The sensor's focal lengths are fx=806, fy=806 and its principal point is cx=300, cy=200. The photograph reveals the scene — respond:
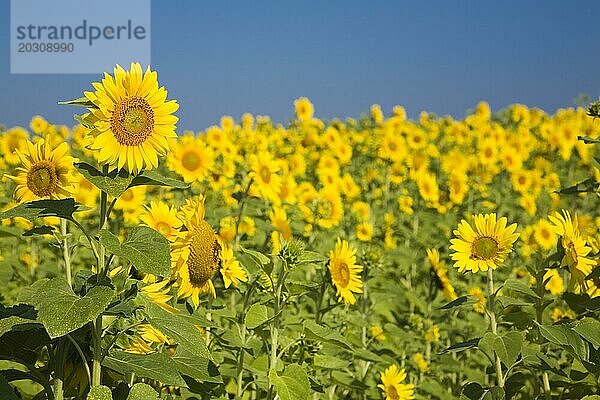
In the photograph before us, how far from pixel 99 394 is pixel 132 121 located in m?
0.67

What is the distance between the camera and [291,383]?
2.26 metres

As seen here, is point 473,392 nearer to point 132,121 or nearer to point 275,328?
point 275,328

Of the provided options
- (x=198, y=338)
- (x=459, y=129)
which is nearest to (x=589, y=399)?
(x=198, y=338)

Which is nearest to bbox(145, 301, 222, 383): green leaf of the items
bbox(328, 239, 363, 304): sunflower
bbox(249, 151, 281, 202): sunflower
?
bbox(328, 239, 363, 304): sunflower

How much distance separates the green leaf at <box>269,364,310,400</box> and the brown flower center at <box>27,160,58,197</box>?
32.3 inches

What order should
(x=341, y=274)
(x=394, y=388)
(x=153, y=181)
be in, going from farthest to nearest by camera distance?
(x=394, y=388), (x=341, y=274), (x=153, y=181)

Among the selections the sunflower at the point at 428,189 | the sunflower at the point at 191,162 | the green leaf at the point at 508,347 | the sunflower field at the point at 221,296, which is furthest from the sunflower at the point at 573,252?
the sunflower at the point at 428,189

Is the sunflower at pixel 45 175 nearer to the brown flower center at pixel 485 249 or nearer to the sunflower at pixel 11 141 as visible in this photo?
the brown flower center at pixel 485 249

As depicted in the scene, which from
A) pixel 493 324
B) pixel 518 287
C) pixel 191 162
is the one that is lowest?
pixel 493 324

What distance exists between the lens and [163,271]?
1.74m

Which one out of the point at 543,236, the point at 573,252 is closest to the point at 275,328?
the point at 573,252

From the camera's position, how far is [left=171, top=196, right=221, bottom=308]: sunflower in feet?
7.61

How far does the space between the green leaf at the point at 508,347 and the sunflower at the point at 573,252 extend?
0.40m

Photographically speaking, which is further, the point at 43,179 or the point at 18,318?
the point at 43,179
